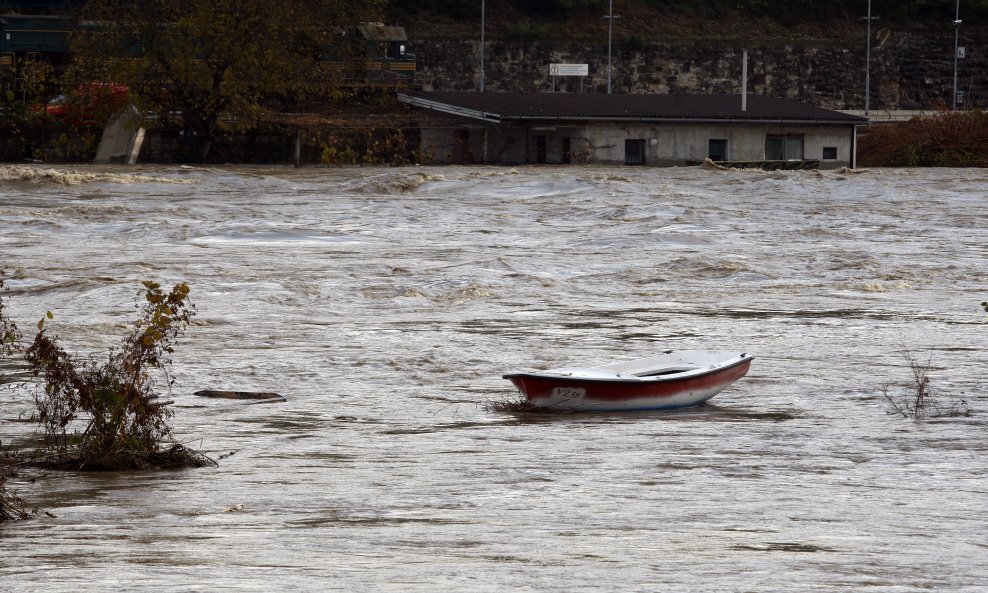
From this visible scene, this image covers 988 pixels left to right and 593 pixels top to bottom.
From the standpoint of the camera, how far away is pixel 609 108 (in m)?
59.2

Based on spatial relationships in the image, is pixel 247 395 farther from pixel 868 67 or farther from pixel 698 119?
pixel 868 67

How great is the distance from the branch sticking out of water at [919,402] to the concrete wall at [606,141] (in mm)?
43442

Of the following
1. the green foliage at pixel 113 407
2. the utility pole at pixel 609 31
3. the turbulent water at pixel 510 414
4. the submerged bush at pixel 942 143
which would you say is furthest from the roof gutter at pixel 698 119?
the green foliage at pixel 113 407

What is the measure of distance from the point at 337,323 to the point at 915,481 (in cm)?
1006

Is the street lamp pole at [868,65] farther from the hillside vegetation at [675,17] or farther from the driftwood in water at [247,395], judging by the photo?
the driftwood in water at [247,395]

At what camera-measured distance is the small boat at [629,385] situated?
12.4 meters

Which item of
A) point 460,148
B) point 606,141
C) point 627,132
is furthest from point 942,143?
point 460,148

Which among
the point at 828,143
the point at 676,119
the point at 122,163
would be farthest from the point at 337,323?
the point at 828,143

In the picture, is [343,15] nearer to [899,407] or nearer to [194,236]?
[194,236]

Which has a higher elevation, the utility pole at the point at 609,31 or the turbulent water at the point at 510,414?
the utility pole at the point at 609,31

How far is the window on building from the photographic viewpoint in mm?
61250

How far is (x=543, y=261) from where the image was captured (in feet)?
86.2

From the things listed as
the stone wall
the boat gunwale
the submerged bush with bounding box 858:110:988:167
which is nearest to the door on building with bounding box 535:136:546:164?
the submerged bush with bounding box 858:110:988:167

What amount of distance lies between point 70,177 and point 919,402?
110 ft
